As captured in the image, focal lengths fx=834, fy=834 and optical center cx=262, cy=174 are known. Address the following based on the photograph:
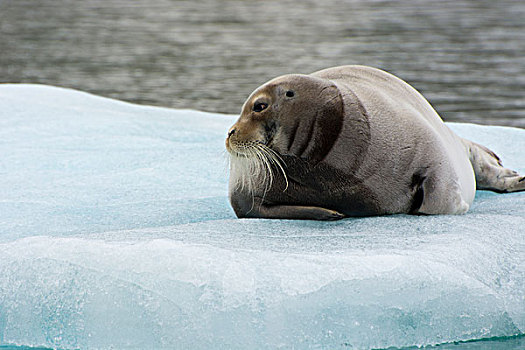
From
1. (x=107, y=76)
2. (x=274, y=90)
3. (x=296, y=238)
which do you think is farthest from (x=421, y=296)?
(x=107, y=76)

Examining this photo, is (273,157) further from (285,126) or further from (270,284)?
(270,284)

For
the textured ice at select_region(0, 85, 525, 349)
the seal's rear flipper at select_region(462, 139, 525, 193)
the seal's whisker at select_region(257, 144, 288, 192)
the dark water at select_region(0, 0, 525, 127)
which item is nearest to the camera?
the textured ice at select_region(0, 85, 525, 349)

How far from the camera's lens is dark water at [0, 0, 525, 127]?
11.4m

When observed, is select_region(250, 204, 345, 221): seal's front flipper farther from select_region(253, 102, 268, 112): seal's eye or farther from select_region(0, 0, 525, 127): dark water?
select_region(0, 0, 525, 127): dark water

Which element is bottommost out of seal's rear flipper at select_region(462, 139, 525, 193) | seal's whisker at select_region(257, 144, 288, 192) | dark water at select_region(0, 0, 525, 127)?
dark water at select_region(0, 0, 525, 127)

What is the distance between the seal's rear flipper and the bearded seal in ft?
2.16

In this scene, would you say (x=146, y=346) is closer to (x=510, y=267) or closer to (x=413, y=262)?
(x=413, y=262)

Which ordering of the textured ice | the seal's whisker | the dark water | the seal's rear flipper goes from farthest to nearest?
the dark water < the seal's rear flipper < the seal's whisker < the textured ice

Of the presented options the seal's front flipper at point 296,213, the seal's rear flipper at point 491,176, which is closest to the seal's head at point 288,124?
the seal's front flipper at point 296,213

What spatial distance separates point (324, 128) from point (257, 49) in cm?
1348

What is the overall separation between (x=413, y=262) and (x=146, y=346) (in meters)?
0.82

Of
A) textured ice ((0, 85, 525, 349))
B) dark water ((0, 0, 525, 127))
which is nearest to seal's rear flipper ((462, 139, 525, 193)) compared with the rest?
textured ice ((0, 85, 525, 349))

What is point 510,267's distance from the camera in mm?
2600

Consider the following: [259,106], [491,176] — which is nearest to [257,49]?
[491,176]
